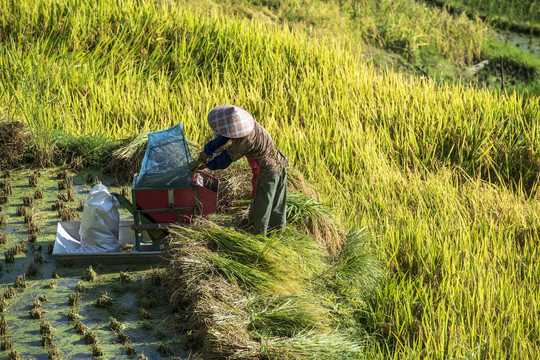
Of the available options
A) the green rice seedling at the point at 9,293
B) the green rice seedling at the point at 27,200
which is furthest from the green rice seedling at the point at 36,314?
the green rice seedling at the point at 27,200

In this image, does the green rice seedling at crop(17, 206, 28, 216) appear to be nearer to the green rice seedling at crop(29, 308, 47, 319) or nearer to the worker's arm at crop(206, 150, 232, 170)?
the green rice seedling at crop(29, 308, 47, 319)

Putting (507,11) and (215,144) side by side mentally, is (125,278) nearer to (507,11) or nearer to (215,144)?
Answer: (215,144)

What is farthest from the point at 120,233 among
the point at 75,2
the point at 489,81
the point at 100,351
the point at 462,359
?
the point at 489,81

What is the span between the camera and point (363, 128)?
665 centimetres

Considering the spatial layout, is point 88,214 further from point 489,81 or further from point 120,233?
point 489,81

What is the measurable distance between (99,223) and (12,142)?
193cm

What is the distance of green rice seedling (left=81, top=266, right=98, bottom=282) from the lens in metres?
4.40

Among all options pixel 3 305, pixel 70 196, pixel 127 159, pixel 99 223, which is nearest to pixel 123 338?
pixel 3 305

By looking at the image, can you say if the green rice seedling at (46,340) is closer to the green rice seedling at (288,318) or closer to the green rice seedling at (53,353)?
the green rice seedling at (53,353)

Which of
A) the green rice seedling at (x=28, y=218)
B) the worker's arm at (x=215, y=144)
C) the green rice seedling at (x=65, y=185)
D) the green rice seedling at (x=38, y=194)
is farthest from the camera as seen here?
the green rice seedling at (x=65, y=185)

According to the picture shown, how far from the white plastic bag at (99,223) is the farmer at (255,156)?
82 cm

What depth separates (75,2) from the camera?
7840 mm

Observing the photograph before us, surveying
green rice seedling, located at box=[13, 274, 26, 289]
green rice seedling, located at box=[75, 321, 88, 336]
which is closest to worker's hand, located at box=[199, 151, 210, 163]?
green rice seedling, located at box=[75, 321, 88, 336]

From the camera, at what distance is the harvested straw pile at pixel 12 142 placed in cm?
593
